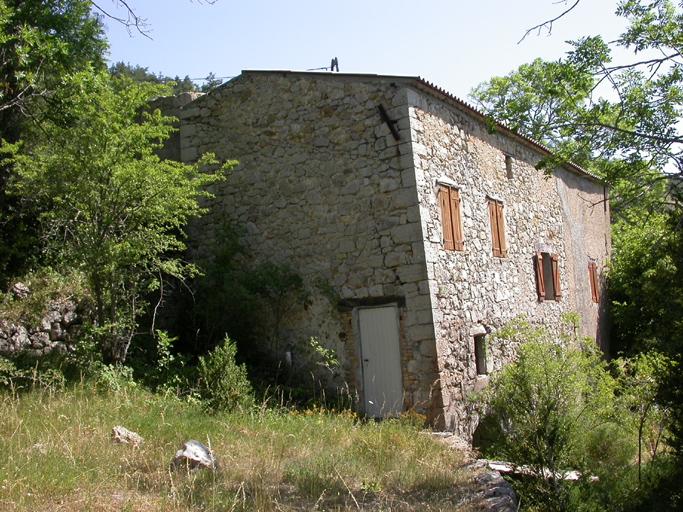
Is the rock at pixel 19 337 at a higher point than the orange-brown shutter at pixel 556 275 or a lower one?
lower

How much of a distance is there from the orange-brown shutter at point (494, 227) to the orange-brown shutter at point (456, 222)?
1.35 m

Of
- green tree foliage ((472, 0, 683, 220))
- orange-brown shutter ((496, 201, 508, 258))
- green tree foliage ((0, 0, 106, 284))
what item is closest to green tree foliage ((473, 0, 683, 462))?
green tree foliage ((472, 0, 683, 220))

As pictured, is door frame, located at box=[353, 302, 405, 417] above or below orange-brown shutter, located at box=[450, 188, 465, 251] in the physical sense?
below

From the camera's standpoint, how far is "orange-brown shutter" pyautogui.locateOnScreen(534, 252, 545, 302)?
11805 mm

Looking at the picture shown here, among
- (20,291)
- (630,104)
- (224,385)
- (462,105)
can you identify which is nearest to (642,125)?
(630,104)

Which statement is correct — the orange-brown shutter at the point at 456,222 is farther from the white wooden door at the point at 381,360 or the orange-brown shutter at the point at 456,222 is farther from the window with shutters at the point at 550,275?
the window with shutters at the point at 550,275

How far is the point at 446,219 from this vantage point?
8.84m

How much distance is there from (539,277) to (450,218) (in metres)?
4.02

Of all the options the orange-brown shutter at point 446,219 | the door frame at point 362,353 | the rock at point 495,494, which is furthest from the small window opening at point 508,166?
the rock at point 495,494

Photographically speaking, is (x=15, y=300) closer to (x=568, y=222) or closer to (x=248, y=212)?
(x=248, y=212)

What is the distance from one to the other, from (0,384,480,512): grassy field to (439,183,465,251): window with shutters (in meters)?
3.09

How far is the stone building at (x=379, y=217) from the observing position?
8.24 meters

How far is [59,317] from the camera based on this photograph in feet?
24.8

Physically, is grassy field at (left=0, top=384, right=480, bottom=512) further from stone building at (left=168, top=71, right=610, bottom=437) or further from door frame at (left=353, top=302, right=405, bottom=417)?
stone building at (left=168, top=71, right=610, bottom=437)
